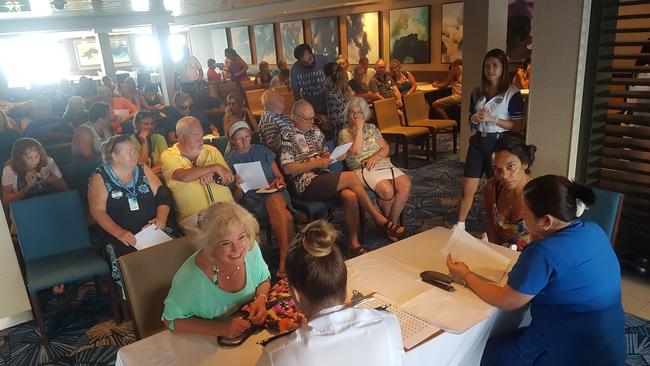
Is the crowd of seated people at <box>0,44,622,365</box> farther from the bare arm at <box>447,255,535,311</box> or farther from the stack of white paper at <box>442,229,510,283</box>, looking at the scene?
the stack of white paper at <box>442,229,510,283</box>

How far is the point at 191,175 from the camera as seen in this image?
11.4 feet

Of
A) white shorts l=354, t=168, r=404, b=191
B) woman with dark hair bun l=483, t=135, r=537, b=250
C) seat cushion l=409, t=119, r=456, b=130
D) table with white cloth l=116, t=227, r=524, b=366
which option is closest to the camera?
table with white cloth l=116, t=227, r=524, b=366

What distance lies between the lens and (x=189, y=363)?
5.32 ft

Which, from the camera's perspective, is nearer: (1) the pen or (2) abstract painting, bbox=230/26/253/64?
(1) the pen

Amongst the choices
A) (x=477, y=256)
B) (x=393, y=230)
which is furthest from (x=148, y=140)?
(x=477, y=256)

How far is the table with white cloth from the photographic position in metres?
1.64

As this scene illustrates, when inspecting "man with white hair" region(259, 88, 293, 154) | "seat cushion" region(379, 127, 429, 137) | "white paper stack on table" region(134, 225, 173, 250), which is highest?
"man with white hair" region(259, 88, 293, 154)

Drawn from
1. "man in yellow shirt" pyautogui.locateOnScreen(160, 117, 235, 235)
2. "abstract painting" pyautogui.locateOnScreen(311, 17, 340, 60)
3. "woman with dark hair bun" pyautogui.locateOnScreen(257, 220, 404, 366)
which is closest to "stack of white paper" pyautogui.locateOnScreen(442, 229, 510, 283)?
"woman with dark hair bun" pyautogui.locateOnScreen(257, 220, 404, 366)

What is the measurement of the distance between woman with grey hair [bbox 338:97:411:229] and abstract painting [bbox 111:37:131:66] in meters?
18.4

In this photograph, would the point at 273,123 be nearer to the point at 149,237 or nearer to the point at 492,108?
the point at 149,237

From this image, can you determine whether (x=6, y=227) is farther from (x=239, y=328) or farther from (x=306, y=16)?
(x=306, y=16)

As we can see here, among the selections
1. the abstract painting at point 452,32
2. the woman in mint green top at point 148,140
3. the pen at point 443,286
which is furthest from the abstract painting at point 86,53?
the pen at point 443,286

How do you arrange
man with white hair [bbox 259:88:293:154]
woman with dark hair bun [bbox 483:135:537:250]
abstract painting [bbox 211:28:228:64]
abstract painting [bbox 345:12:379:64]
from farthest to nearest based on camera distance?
abstract painting [bbox 211:28:228:64]
abstract painting [bbox 345:12:379:64]
man with white hair [bbox 259:88:293:154]
woman with dark hair bun [bbox 483:135:537:250]

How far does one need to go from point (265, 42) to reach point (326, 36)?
299 cm
